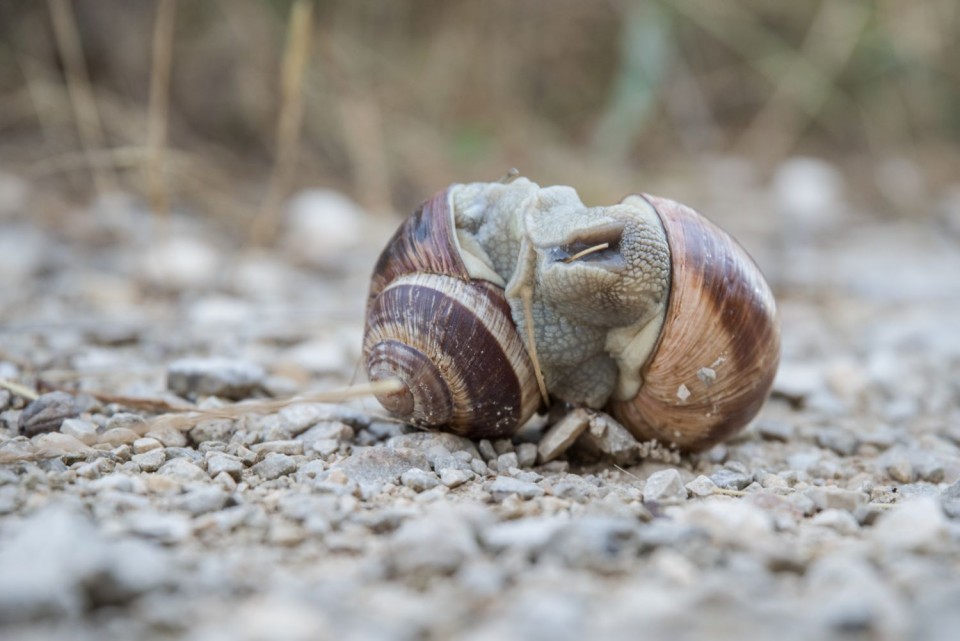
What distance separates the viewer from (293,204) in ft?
17.9

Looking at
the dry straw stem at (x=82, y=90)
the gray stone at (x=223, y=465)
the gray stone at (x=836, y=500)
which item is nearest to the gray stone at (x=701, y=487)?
the gray stone at (x=836, y=500)

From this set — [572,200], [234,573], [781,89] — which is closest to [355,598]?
[234,573]

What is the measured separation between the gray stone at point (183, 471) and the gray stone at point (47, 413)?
454 millimetres

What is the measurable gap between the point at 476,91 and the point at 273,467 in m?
4.87

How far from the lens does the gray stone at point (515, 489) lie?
1.91 m

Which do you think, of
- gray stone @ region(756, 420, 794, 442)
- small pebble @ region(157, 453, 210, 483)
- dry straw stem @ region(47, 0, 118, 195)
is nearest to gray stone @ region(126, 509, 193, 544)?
small pebble @ region(157, 453, 210, 483)

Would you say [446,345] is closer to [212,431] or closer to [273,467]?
[273,467]

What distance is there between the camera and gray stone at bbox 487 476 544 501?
1906 millimetres

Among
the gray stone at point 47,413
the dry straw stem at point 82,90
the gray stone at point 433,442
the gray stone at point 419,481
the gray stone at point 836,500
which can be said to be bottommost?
the gray stone at point 836,500

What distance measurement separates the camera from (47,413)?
88.4 inches

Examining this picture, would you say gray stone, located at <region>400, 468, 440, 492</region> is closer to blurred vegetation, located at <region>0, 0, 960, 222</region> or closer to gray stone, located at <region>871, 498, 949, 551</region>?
gray stone, located at <region>871, 498, 949, 551</region>

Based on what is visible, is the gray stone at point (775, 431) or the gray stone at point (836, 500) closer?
the gray stone at point (836, 500)

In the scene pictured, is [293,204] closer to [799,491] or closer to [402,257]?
[402,257]

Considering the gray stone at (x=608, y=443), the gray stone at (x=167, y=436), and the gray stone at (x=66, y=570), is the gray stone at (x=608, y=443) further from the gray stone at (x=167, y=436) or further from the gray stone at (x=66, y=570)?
the gray stone at (x=66, y=570)
